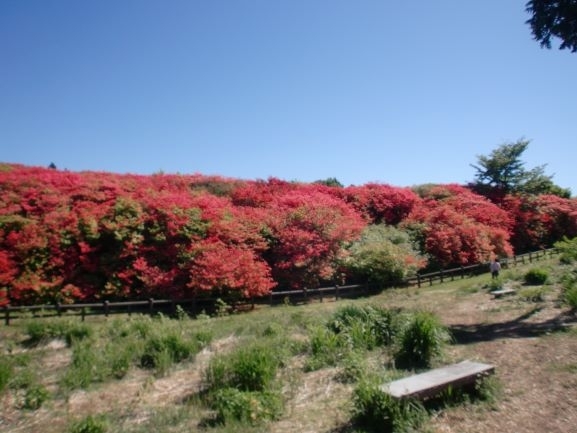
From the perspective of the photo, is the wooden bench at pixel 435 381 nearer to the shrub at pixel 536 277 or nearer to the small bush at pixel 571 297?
the small bush at pixel 571 297

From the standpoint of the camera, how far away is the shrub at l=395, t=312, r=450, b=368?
25.7 ft

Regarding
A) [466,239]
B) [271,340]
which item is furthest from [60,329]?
[466,239]

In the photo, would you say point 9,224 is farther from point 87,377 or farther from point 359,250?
point 359,250

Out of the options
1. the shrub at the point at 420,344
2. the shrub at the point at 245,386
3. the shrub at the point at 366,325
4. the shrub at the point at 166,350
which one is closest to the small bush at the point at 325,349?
the shrub at the point at 366,325

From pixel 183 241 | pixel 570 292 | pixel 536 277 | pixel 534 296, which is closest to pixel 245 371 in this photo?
pixel 570 292

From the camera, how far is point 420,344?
7.86 meters

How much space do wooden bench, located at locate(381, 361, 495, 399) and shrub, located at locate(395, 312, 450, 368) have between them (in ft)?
3.47

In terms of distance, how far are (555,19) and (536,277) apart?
9015 millimetres

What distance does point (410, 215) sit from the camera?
2828 cm

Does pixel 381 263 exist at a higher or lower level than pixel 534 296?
higher

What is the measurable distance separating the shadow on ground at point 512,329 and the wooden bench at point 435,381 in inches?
115

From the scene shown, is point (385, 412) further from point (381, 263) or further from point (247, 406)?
point (381, 263)

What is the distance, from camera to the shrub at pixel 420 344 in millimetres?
7836

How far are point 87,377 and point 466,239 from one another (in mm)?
21129
